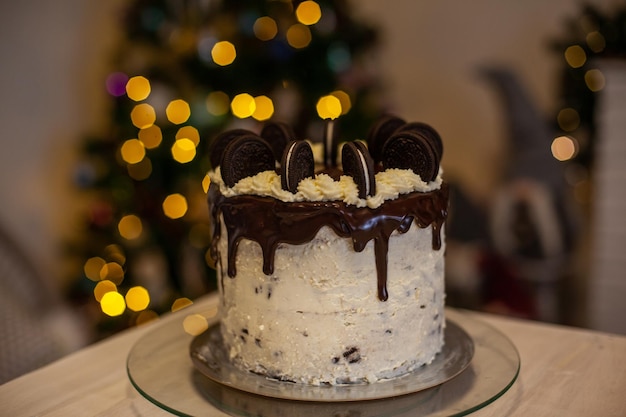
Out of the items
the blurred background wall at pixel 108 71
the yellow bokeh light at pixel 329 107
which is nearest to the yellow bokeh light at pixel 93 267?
the blurred background wall at pixel 108 71

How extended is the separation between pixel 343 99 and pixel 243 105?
417mm

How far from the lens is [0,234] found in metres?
2.01

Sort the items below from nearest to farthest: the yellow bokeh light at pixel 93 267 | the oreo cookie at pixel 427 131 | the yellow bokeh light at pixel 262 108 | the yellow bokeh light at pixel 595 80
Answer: the oreo cookie at pixel 427 131 < the yellow bokeh light at pixel 595 80 < the yellow bokeh light at pixel 262 108 < the yellow bokeh light at pixel 93 267

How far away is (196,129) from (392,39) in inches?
57.2

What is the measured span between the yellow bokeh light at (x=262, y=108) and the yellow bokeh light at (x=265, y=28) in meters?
0.24

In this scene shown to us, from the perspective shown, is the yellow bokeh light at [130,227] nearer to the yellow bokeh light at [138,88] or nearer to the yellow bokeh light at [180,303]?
the yellow bokeh light at [180,303]

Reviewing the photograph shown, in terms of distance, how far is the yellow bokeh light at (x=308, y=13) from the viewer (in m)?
2.73

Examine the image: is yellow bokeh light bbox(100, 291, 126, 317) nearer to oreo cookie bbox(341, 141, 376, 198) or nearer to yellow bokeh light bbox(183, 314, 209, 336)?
yellow bokeh light bbox(183, 314, 209, 336)

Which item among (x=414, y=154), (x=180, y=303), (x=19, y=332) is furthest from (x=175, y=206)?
(x=414, y=154)

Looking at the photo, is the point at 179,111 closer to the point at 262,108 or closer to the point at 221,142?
the point at 262,108

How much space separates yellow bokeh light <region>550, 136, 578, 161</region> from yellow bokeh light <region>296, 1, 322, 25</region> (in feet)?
3.87

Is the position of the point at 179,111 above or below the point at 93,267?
above

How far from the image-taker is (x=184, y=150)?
107 inches

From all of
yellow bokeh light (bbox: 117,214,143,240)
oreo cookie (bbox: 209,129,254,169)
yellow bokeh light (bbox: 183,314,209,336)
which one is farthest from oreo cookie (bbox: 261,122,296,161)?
yellow bokeh light (bbox: 117,214,143,240)
